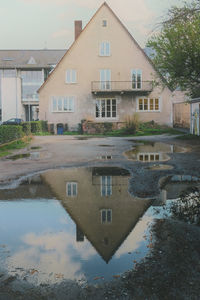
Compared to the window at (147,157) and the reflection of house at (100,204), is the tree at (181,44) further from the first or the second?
the reflection of house at (100,204)

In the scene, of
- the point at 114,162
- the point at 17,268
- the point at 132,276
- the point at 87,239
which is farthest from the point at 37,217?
the point at 114,162

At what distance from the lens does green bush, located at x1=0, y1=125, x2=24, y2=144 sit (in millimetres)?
18052

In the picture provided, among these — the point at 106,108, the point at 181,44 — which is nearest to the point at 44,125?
the point at 106,108

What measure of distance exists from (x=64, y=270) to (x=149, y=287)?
1.01 m

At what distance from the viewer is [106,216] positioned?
5.91 meters

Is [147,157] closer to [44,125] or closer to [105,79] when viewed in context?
[44,125]

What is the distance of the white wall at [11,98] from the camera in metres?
57.4

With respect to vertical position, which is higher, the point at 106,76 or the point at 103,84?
the point at 106,76

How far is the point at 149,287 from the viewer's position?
347 centimetres

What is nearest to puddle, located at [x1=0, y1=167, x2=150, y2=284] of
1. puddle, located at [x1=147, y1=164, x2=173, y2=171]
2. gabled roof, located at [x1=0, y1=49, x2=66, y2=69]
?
puddle, located at [x1=147, y1=164, x2=173, y2=171]

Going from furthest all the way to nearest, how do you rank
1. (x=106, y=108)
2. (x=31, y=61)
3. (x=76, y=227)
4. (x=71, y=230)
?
(x=31, y=61), (x=106, y=108), (x=76, y=227), (x=71, y=230)

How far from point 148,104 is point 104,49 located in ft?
23.8

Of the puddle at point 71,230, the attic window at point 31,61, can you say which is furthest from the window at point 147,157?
the attic window at point 31,61

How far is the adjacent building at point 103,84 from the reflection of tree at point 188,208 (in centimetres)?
2804
